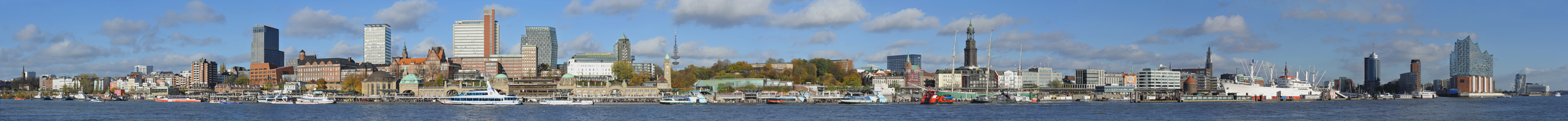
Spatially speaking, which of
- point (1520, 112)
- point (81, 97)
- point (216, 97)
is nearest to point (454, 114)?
point (216, 97)

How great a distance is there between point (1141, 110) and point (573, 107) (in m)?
53.2

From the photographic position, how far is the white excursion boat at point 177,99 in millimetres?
164200

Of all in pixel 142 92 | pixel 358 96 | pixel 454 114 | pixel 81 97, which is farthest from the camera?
pixel 142 92

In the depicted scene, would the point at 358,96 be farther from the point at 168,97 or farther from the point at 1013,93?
the point at 1013,93

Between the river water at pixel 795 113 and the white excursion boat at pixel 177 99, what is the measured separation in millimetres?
27454

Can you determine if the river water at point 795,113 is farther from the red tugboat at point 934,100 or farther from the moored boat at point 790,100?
the moored boat at point 790,100

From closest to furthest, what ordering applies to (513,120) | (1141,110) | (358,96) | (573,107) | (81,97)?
1. (513,120)
2. (1141,110)
3. (573,107)
4. (358,96)
5. (81,97)

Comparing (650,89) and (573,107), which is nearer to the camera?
(573,107)

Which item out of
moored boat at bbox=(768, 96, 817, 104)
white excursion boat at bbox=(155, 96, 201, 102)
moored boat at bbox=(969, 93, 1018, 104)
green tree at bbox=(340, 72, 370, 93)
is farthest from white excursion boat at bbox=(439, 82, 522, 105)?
moored boat at bbox=(969, 93, 1018, 104)

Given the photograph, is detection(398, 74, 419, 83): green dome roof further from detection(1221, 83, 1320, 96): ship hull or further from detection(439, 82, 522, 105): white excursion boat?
detection(1221, 83, 1320, 96): ship hull

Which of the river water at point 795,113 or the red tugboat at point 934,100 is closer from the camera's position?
the river water at point 795,113

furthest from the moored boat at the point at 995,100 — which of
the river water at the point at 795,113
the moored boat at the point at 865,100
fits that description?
the moored boat at the point at 865,100

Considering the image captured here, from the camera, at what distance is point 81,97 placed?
607 ft

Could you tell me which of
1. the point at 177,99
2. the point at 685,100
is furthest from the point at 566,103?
the point at 177,99
